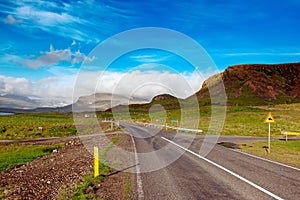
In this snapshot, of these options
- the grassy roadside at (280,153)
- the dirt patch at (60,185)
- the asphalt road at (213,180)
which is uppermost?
the asphalt road at (213,180)

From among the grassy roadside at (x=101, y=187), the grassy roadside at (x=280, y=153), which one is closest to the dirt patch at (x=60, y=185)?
the grassy roadside at (x=101, y=187)

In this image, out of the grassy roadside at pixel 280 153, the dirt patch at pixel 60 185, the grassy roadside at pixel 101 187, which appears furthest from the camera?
the grassy roadside at pixel 280 153

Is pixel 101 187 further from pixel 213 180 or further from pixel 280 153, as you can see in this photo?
pixel 280 153

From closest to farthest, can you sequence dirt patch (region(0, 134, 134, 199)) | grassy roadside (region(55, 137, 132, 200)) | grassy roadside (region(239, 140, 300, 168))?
grassy roadside (region(55, 137, 132, 200)) < dirt patch (region(0, 134, 134, 199)) < grassy roadside (region(239, 140, 300, 168))

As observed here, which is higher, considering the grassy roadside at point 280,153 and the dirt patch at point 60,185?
the grassy roadside at point 280,153

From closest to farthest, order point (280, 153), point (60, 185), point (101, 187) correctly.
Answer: point (101, 187), point (60, 185), point (280, 153)

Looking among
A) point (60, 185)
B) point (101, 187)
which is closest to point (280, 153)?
point (101, 187)

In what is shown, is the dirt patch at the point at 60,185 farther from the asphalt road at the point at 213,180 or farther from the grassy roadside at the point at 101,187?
the asphalt road at the point at 213,180

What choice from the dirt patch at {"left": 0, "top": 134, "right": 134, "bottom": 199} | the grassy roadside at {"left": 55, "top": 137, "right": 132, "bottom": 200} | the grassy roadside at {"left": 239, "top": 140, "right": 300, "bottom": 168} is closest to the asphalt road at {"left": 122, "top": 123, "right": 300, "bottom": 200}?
the grassy roadside at {"left": 55, "top": 137, "right": 132, "bottom": 200}

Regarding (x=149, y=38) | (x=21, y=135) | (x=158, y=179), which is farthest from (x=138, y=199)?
(x=21, y=135)

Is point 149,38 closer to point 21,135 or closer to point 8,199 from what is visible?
point 8,199

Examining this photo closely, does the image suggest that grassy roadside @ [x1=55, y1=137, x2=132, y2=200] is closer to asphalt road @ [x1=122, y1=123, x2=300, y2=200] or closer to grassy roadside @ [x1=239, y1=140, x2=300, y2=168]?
asphalt road @ [x1=122, y1=123, x2=300, y2=200]

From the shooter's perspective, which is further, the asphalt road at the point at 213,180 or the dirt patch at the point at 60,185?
the dirt patch at the point at 60,185

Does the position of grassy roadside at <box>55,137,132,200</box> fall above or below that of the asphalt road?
below
